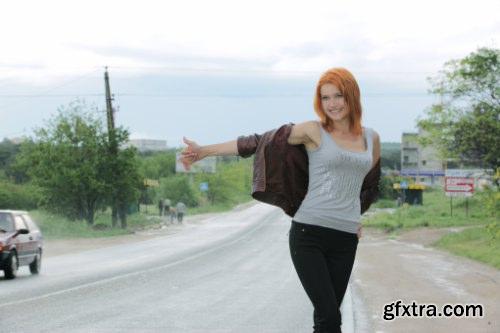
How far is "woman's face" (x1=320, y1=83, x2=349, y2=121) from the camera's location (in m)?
5.41

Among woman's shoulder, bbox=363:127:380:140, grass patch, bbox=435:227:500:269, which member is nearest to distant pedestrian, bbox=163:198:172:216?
grass patch, bbox=435:227:500:269

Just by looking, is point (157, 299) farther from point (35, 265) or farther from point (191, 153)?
point (191, 153)

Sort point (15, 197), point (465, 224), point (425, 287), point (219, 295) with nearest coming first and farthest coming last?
point (219, 295) → point (425, 287) → point (465, 224) → point (15, 197)

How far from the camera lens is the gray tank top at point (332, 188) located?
5.27 m

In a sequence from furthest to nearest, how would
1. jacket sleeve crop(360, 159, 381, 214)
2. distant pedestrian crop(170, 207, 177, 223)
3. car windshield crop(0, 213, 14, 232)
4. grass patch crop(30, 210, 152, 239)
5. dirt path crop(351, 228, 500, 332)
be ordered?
distant pedestrian crop(170, 207, 177, 223) < grass patch crop(30, 210, 152, 239) < car windshield crop(0, 213, 14, 232) < dirt path crop(351, 228, 500, 332) < jacket sleeve crop(360, 159, 381, 214)

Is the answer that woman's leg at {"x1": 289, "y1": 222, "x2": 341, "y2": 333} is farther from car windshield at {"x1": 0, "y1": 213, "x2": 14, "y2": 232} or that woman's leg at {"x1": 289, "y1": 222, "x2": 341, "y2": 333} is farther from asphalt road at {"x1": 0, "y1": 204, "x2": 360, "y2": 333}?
car windshield at {"x1": 0, "y1": 213, "x2": 14, "y2": 232}

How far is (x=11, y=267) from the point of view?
18438 millimetres

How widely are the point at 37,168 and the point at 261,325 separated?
155 feet

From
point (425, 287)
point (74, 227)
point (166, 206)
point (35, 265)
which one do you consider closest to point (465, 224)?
point (74, 227)

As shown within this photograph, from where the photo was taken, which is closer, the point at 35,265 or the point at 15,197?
the point at 35,265

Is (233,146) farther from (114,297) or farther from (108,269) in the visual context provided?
(108,269)

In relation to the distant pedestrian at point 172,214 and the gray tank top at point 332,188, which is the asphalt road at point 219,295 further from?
the distant pedestrian at point 172,214

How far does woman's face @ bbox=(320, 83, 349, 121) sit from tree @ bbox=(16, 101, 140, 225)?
5023 centimetres

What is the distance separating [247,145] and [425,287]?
12.6 meters
